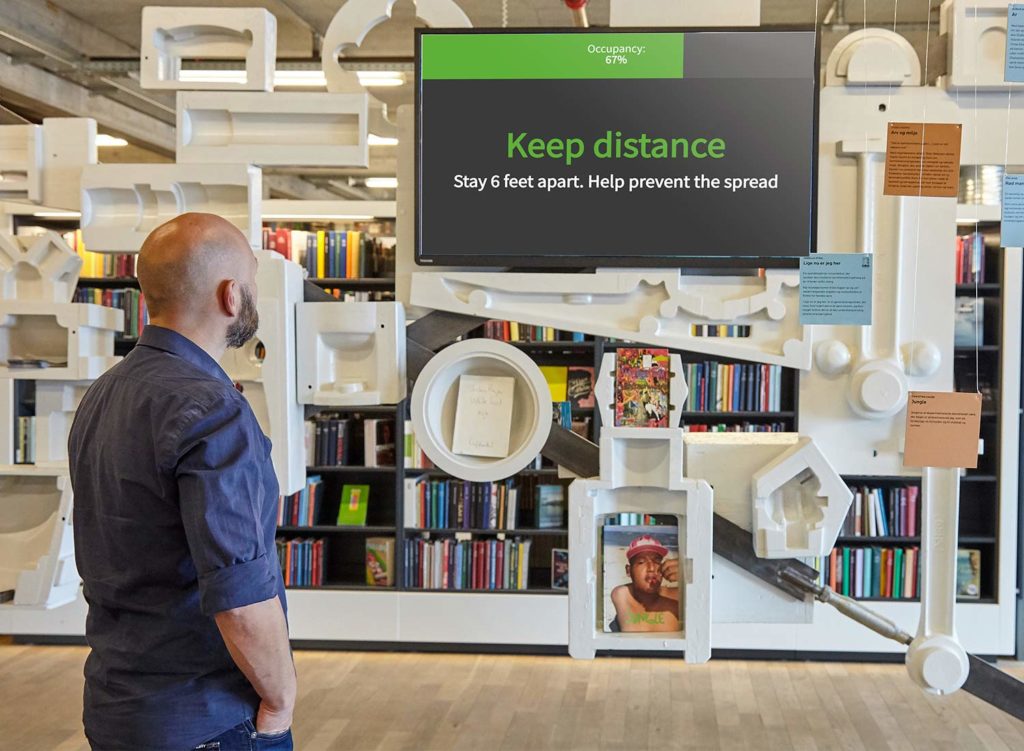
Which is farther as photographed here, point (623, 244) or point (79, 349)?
point (79, 349)

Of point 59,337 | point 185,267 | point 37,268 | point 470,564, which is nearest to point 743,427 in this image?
point 470,564

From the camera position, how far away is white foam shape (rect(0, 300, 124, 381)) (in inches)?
121

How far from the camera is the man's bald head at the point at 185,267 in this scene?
5.52 feet

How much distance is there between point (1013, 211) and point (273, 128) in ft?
5.74

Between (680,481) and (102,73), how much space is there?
257 inches

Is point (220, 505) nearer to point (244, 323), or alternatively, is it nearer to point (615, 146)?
point (244, 323)

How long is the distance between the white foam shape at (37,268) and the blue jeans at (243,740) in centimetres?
184

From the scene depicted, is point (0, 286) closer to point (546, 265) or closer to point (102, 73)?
point (546, 265)

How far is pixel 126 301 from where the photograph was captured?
5.86 metres

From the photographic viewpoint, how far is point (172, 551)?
1.62 metres

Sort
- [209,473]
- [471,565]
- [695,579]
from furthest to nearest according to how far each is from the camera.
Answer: [471,565] → [695,579] → [209,473]

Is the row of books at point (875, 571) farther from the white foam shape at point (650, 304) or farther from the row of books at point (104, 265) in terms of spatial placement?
the row of books at point (104, 265)

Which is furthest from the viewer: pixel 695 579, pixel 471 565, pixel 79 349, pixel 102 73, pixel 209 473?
pixel 102 73

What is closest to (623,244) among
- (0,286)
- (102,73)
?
(0,286)
